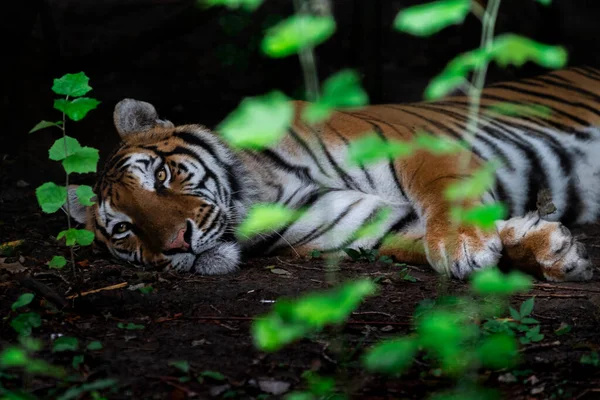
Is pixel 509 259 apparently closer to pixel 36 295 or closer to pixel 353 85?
pixel 36 295

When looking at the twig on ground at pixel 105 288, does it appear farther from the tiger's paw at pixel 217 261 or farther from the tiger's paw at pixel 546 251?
the tiger's paw at pixel 546 251

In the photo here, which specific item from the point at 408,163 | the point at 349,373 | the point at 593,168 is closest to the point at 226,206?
the point at 408,163

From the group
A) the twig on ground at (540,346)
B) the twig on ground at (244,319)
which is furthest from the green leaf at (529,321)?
the twig on ground at (244,319)

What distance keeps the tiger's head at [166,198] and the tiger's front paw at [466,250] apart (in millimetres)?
901

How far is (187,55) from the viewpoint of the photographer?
23.7 ft

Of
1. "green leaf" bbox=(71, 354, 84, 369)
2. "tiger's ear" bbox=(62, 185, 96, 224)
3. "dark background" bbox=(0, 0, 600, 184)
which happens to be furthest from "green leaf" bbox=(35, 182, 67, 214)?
"dark background" bbox=(0, 0, 600, 184)

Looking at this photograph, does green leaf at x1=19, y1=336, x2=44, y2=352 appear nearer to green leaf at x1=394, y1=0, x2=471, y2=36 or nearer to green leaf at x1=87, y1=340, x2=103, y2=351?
green leaf at x1=87, y1=340, x2=103, y2=351

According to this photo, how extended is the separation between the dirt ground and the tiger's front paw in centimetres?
8

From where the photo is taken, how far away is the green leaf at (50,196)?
2824 mm

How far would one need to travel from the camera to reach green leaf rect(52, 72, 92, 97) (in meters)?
2.84

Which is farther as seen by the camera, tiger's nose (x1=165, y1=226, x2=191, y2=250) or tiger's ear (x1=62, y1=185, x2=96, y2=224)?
tiger's ear (x1=62, y1=185, x2=96, y2=224)

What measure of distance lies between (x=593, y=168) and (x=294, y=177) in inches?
65.4

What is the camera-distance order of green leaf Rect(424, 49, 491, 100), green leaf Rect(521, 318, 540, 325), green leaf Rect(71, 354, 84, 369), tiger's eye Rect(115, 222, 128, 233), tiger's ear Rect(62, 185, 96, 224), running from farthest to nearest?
1. tiger's ear Rect(62, 185, 96, 224)
2. tiger's eye Rect(115, 222, 128, 233)
3. green leaf Rect(521, 318, 540, 325)
4. green leaf Rect(71, 354, 84, 369)
5. green leaf Rect(424, 49, 491, 100)

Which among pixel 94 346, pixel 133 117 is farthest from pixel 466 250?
pixel 133 117
